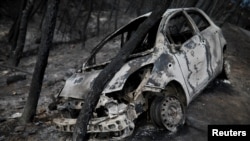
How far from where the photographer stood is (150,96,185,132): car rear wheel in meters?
4.96

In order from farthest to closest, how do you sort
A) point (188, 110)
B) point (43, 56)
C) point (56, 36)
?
point (56, 36) < point (188, 110) < point (43, 56)

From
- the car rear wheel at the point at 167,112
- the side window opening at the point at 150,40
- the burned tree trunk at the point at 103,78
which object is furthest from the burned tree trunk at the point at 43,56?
the car rear wheel at the point at 167,112

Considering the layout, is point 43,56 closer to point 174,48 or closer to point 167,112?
point 174,48

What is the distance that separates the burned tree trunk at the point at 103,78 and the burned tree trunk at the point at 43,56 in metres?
1.41

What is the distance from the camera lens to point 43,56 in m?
5.93

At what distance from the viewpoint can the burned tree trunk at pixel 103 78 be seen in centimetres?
487

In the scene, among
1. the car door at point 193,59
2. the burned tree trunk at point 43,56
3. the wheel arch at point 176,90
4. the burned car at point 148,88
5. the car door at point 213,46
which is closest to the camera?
the burned car at point 148,88

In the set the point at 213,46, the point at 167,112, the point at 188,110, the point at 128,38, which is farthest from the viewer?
the point at 128,38

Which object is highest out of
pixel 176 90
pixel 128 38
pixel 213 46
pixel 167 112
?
pixel 128 38

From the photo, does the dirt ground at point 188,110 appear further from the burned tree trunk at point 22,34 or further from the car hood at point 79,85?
the burned tree trunk at point 22,34

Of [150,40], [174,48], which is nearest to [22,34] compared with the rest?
[150,40]

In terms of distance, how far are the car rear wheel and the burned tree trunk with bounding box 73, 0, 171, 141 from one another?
0.83m

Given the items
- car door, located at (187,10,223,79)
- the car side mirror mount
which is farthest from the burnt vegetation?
car door, located at (187,10,223,79)

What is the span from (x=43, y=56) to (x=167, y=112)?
250 cm
